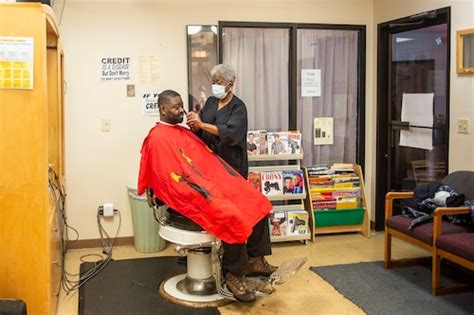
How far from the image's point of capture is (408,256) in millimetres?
4414

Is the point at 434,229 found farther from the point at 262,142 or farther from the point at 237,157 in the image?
the point at 262,142

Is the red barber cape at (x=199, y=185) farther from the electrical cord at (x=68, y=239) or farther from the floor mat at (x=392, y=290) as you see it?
the floor mat at (x=392, y=290)

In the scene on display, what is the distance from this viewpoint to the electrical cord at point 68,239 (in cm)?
352

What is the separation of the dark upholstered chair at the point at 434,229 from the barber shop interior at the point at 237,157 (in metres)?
0.02

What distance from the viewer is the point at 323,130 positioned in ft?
17.0

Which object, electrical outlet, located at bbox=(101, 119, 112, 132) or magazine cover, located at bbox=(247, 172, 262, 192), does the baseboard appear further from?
magazine cover, located at bbox=(247, 172, 262, 192)

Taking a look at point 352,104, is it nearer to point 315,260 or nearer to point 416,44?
point 416,44

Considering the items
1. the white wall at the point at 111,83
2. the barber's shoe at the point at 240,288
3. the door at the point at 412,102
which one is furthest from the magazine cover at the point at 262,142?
the barber's shoe at the point at 240,288

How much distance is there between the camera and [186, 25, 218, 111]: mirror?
4703 millimetres

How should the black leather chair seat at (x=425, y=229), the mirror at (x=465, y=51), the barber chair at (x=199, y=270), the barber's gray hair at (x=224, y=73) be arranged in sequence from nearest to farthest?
the barber chair at (x=199, y=270) < the black leather chair seat at (x=425, y=229) < the barber's gray hair at (x=224, y=73) < the mirror at (x=465, y=51)

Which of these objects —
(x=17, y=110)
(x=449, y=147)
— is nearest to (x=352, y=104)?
(x=449, y=147)

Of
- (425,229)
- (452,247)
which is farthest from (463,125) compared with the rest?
(452,247)

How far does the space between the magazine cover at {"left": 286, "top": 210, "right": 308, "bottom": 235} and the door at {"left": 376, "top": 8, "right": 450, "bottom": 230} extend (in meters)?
0.88

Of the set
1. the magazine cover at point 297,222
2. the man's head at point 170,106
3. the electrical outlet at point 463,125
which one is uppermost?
the man's head at point 170,106
